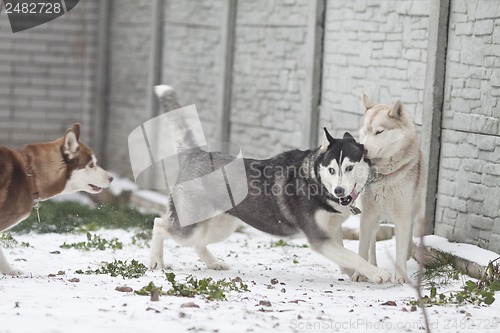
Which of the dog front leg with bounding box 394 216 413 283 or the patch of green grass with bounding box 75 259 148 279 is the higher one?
the dog front leg with bounding box 394 216 413 283

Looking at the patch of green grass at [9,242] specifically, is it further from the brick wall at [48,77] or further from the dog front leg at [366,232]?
the brick wall at [48,77]

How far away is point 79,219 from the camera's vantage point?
28.9ft

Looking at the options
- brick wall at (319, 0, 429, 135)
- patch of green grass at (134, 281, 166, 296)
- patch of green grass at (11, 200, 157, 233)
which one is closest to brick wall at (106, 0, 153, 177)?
patch of green grass at (11, 200, 157, 233)

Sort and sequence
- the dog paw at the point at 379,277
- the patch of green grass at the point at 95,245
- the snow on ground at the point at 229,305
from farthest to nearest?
the patch of green grass at the point at 95,245 < the dog paw at the point at 379,277 < the snow on ground at the point at 229,305

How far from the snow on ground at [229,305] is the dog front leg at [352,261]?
0.32ft

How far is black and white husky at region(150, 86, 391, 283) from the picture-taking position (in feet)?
18.0

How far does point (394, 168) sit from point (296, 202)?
717mm

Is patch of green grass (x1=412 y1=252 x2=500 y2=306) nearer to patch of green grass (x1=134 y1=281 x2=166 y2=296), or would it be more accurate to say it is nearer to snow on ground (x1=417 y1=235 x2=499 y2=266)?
snow on ground (x1=417 y1=235 x2=499 y2=266)

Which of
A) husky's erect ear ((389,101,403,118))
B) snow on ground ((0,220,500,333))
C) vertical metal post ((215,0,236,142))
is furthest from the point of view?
vertical metal post ((215,0,236,142))

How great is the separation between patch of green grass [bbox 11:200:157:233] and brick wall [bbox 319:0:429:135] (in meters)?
2.25

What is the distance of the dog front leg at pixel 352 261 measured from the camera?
5.47 m

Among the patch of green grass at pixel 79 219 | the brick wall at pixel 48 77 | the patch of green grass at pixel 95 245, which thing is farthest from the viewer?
the brick wall at pixel 48 77

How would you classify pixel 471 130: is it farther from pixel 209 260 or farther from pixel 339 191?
pixel 209 260

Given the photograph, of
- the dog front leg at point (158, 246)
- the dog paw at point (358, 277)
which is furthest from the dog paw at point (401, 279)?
the dog front leg at point (158, 246)
